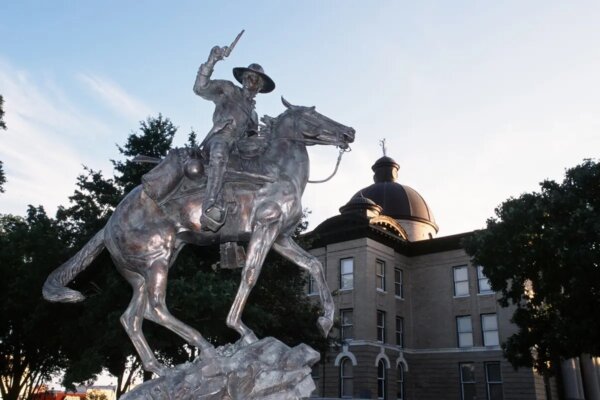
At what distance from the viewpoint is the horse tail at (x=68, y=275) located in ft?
20.3

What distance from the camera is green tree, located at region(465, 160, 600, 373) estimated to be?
20.5m

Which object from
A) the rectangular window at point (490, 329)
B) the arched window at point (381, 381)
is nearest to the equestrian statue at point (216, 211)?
the arched window at point (381, 381)

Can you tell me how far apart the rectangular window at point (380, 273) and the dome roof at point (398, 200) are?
8621 millimetres

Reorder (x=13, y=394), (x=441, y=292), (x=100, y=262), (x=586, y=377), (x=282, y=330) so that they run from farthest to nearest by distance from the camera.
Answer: (x=441, y=292) → (x=586, y=377) → (x=13, y=394) → (x=282, y=330) → (x=100, y=262)

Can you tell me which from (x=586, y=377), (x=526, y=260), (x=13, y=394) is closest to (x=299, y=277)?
(x=526, y=260)

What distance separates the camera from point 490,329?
37.1 metres

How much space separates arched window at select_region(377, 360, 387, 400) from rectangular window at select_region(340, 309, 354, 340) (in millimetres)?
2432

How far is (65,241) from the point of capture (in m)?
19.3

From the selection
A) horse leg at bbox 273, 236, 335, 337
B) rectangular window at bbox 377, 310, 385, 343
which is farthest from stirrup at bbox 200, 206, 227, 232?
rectangular window at bbox 377, 310, 385, 343

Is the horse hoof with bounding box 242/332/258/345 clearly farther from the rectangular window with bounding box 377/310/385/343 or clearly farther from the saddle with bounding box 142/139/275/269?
the rectangular window with bounding box 377/310/385/343

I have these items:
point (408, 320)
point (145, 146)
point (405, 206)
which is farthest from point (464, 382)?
point (145, 146)

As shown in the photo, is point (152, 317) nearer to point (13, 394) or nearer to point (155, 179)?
point (155, 179)

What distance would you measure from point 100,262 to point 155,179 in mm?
12939

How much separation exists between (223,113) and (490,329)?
34223 mm
